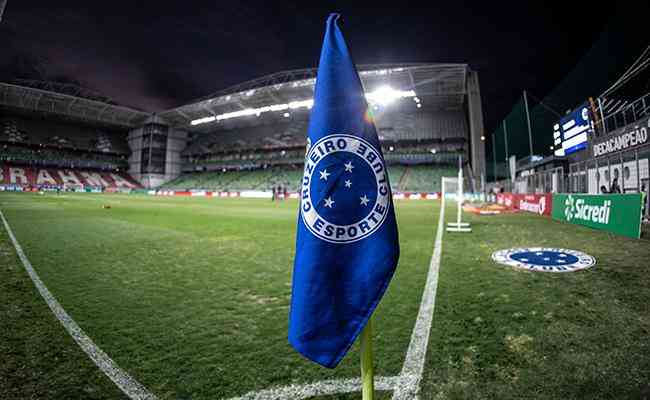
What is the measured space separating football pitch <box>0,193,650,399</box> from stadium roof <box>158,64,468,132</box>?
129 ft

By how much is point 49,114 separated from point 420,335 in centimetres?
7860

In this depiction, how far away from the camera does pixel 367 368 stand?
1.27m

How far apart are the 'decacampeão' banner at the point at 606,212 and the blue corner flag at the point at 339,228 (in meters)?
8.52

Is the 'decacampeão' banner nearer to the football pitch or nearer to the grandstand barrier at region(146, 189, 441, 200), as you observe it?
the football pitch

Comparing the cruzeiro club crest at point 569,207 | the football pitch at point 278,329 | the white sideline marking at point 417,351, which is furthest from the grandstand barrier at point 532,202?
the white sideline marking at point 417,351

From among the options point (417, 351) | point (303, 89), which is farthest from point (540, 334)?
point (303, 89)

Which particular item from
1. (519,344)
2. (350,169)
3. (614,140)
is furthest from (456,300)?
(614,140)

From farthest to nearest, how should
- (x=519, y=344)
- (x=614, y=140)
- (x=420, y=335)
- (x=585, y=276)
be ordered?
(x=614, y=140), (x=585, y=276), (x=420, y=335), (x=519, y=344)

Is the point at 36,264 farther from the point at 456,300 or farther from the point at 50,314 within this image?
the point at 456,300

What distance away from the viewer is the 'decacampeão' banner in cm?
698

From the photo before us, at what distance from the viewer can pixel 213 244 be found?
21.0ft

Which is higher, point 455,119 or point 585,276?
point 455,119

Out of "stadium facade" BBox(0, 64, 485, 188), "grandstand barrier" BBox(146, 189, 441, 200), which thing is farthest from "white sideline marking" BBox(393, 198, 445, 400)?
"stadium facade" BBox(0, 64, 485, 188)

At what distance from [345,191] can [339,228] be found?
16 centimetres
